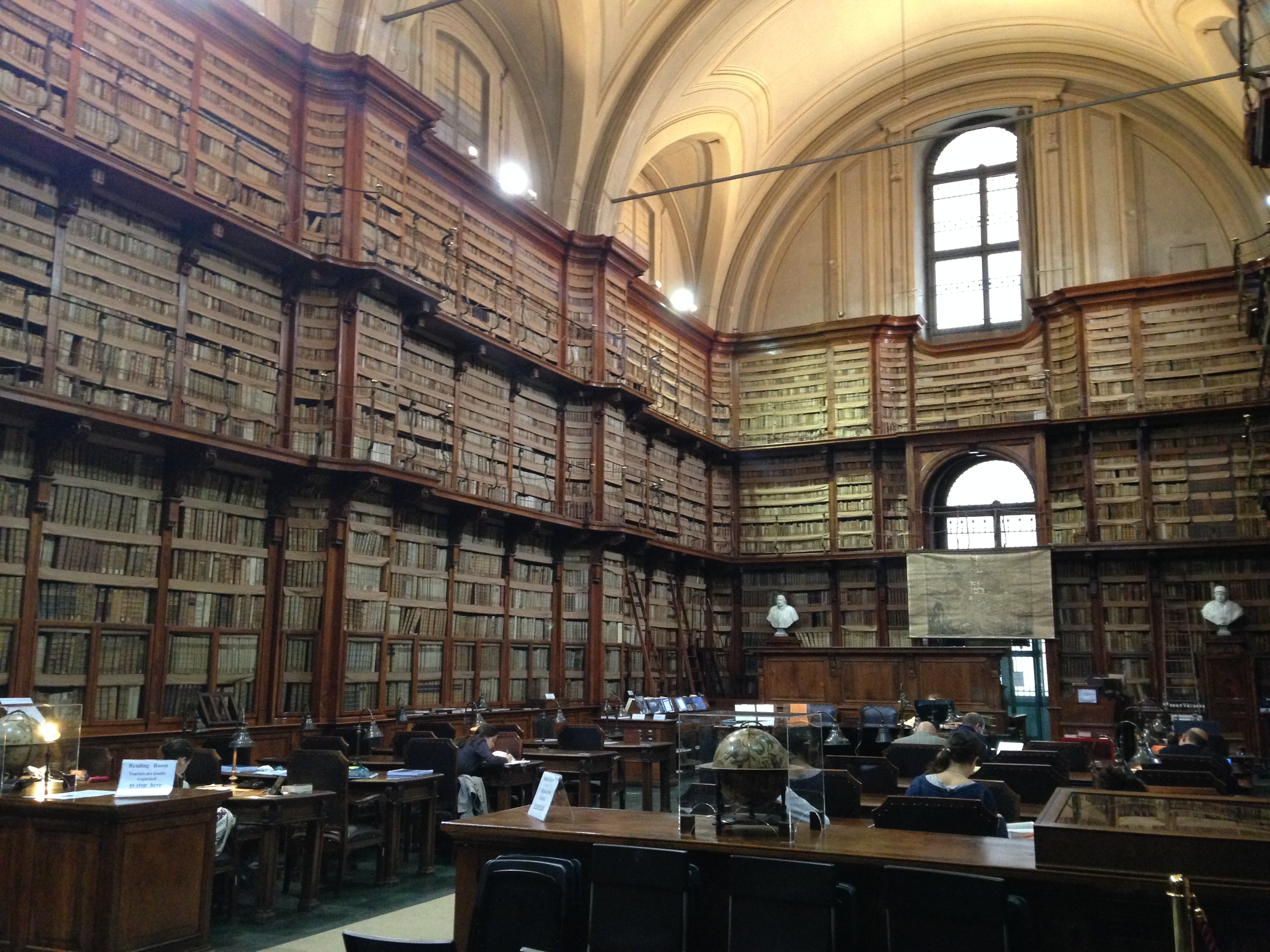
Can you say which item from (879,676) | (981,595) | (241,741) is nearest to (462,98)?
(241,741)

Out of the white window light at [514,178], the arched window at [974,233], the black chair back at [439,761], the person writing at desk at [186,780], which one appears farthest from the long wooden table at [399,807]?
the arched window at [974,233]

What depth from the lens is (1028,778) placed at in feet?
19.7

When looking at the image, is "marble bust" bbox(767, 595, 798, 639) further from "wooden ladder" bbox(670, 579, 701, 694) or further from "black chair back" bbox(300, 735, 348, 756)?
"black chair back" bbox(300, 735, 348, 756)

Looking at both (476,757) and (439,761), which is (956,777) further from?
(439,761)

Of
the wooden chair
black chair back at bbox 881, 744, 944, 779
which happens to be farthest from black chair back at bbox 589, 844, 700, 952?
black chair back at bbox 881, 744, 944, 779

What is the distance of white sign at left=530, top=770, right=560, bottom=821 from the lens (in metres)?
4.22

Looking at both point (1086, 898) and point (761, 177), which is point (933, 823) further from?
point (761, 177)

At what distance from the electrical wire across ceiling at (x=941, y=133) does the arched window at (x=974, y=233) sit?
0.55 m

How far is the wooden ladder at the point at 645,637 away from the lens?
14.9 m

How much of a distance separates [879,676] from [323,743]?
8.77 metres

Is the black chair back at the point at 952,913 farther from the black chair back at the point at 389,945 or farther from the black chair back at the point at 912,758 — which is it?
the black chair back at the point at 912,758

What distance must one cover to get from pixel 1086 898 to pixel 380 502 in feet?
27.1

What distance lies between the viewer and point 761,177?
18.9m

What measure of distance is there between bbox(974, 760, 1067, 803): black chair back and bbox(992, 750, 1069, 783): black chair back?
49 cm
